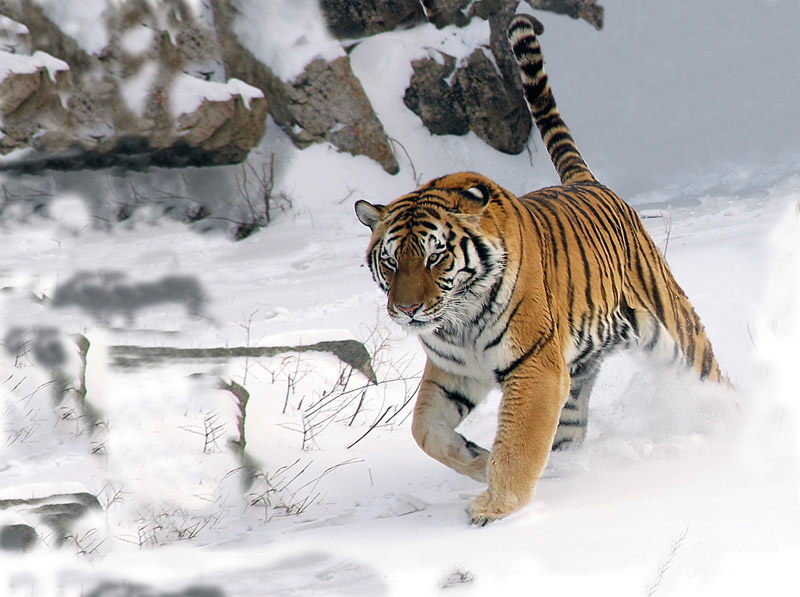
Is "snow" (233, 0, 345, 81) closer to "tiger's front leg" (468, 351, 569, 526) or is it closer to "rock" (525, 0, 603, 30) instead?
"rock" (525, 0, 603, 30)

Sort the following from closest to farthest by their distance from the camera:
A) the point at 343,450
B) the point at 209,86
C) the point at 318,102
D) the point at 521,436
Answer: the point at 521,436 < the point at 343,450 < the point at 209,86 < the point at 318,102

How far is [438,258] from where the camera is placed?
135 inches

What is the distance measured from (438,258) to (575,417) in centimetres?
141

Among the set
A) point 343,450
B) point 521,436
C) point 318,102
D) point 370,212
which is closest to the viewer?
point 521,436

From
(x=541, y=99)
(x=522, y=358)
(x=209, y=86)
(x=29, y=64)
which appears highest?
(x=541, y=99)

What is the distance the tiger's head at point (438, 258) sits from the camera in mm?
3381

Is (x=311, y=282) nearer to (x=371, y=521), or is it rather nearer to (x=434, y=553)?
(x=371, y=521)

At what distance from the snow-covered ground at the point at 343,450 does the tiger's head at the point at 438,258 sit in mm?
765

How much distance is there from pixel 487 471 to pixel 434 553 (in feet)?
1.74

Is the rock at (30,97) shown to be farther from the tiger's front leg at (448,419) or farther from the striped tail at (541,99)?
the tiger's front leg at (448,419)

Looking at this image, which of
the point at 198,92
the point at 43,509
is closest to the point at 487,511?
the point at 43,509

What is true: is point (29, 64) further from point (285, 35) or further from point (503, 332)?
point (503, 332)

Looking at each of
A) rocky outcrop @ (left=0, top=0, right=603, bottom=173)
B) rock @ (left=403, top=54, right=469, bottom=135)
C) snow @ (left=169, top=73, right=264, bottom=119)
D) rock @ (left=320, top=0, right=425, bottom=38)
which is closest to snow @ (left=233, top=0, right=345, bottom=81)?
rocky outcrop @ (left=0, top=0, right=603, bottom=173)

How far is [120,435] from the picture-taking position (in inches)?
158
